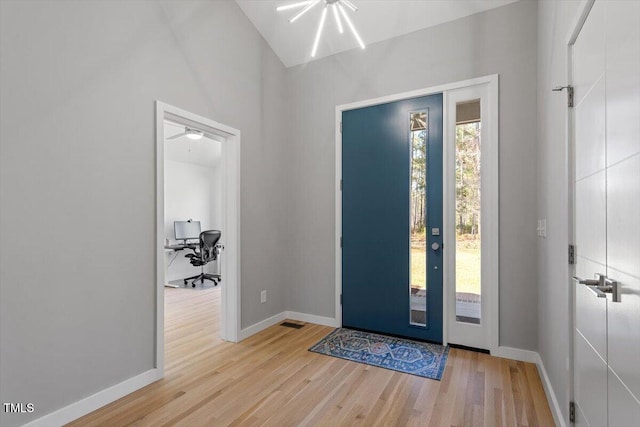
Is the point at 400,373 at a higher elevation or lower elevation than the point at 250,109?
lower

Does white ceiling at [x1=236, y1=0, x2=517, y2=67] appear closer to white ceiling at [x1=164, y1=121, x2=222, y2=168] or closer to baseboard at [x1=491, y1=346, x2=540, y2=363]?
white ceiling at [x1=164, y1=121, x2=222, y2=168]

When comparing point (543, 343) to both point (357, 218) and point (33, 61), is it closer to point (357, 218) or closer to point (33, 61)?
point (357, 218)

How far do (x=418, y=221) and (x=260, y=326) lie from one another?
2083 mm

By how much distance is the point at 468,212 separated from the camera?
304 cm

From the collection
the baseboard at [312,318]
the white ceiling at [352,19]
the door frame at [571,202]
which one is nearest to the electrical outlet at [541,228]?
the door frame at [571,202]

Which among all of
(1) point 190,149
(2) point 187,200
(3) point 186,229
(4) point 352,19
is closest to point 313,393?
(4) point 352,19

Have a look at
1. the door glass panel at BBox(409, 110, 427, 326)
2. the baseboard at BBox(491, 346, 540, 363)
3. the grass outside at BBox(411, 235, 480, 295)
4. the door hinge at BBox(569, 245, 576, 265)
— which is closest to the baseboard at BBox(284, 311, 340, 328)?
the door glass panel at BBox(409, 110, 427, 326)

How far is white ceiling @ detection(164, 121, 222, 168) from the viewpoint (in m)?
5.83

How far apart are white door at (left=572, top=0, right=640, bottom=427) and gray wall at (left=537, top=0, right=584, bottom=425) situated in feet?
0.42

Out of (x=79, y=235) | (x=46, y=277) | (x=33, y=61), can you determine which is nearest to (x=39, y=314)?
(x=46, y=277)

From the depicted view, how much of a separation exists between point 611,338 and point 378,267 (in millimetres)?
2309

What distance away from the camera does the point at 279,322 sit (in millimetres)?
3840

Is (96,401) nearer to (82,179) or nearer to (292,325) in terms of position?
(82,179)

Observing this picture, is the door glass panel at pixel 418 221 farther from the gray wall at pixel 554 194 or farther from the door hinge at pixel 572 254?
the door hinge at pixel 572 254
